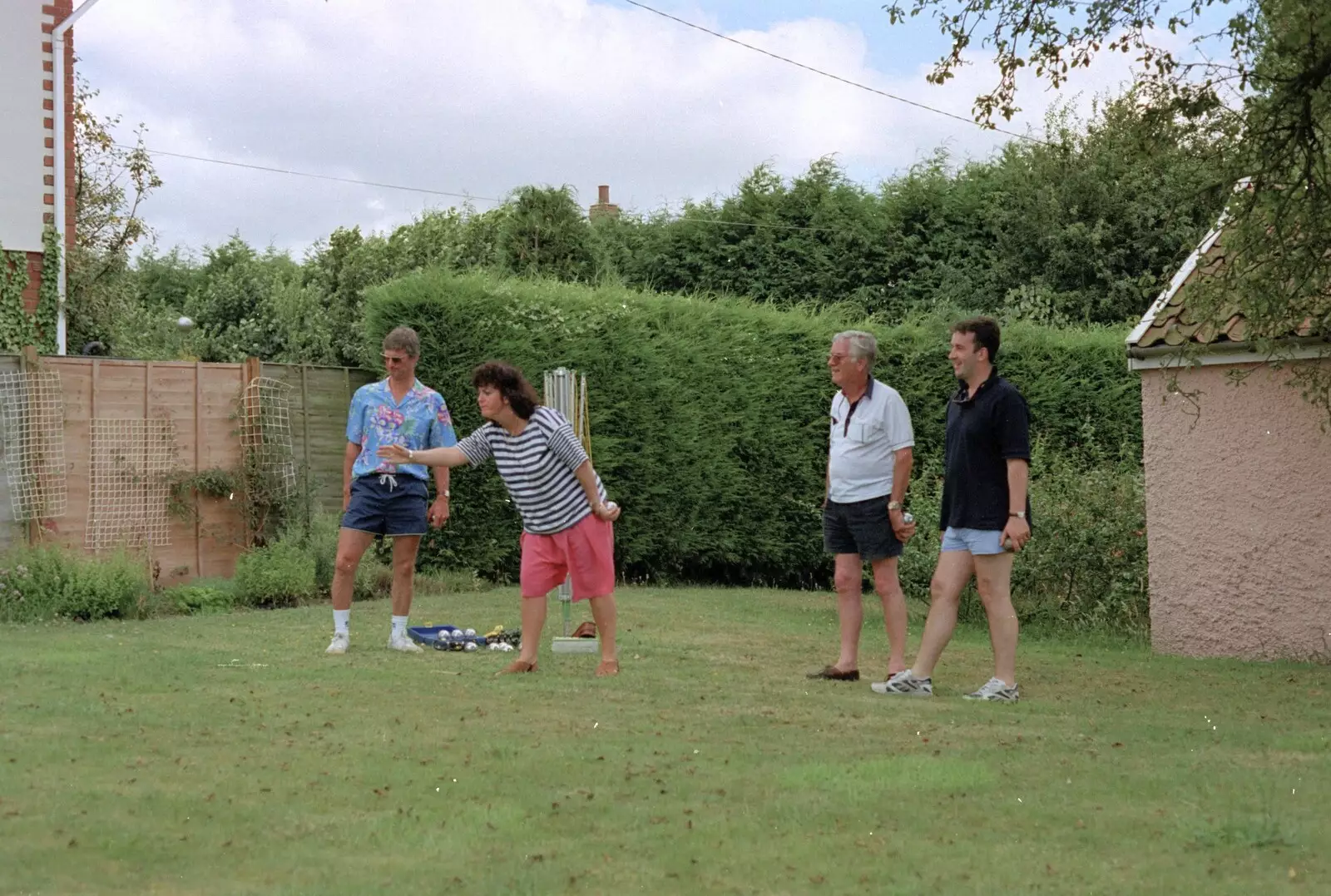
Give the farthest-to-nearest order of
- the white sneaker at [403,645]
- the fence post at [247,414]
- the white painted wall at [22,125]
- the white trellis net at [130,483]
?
the white painted wall at [22,125], the fence post at [247,414], the white trellis net at [130,483], the white sneaker at [403,645]

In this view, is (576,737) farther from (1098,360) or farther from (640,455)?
(1098,360)

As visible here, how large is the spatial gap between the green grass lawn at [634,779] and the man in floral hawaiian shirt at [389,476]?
50 cm

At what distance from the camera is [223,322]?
33.1m

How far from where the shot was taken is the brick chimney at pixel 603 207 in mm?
32656

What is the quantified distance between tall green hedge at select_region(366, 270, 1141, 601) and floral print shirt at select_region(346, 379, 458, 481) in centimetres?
523

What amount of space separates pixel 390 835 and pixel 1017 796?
7.60 feet

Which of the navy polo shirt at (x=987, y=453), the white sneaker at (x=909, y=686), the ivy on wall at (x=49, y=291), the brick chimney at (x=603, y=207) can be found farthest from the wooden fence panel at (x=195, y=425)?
the brick chimney at (x=603, y=207)

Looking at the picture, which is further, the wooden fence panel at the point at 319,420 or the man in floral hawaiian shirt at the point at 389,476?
the wooden fence panel at the point at 319,420

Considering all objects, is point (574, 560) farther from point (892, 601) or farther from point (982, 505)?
point (982, 505)

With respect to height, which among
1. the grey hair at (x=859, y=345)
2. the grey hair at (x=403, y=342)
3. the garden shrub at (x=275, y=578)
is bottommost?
the garden shrub at (x=275, y=578)

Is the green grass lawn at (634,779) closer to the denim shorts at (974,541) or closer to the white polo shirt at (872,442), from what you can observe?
the denim shorts at (974,541)

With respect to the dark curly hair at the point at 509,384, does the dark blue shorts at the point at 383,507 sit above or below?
below

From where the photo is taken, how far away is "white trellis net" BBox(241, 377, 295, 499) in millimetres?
14633

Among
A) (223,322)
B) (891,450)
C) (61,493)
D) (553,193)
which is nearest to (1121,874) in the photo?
(891,450)
